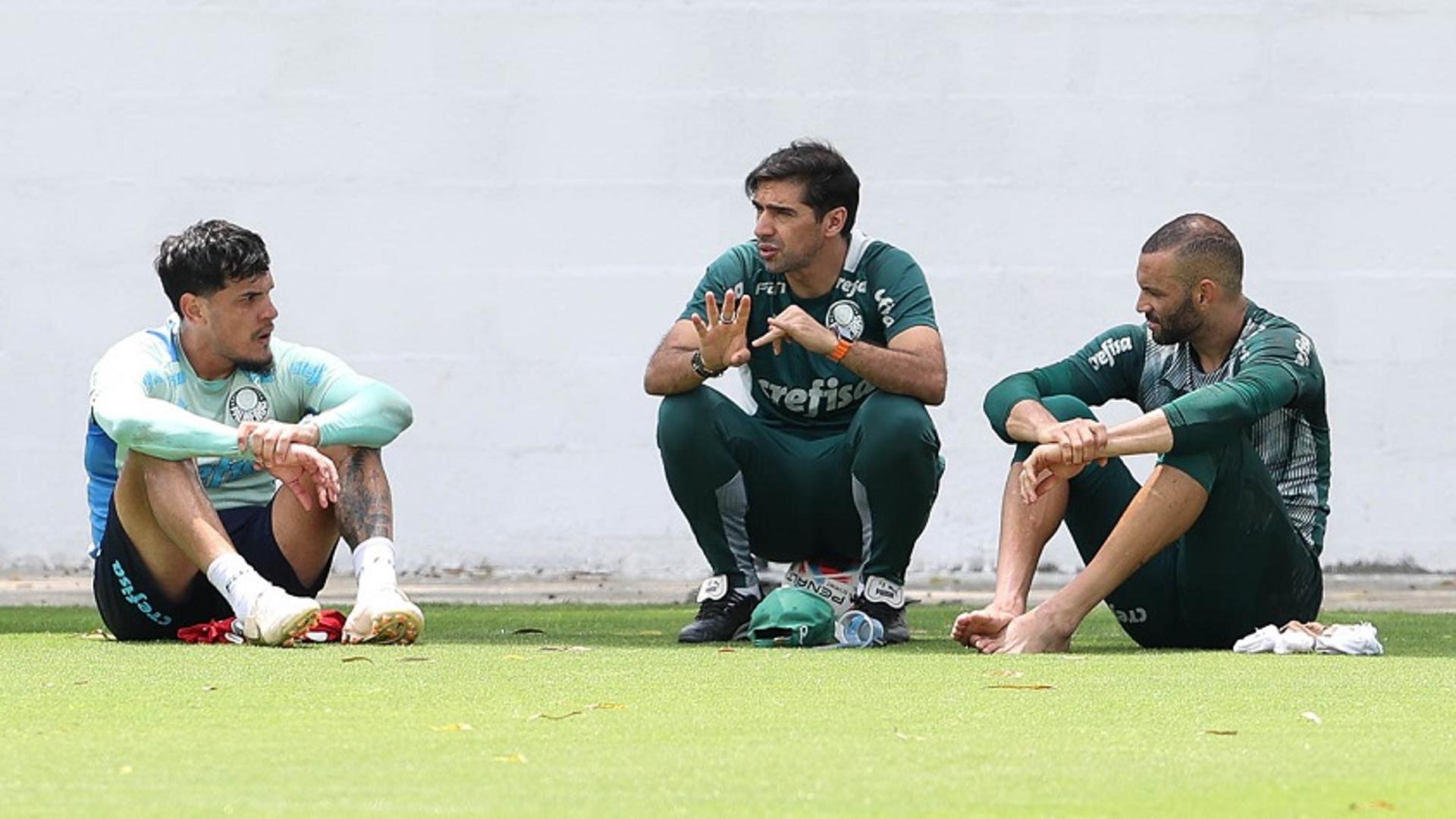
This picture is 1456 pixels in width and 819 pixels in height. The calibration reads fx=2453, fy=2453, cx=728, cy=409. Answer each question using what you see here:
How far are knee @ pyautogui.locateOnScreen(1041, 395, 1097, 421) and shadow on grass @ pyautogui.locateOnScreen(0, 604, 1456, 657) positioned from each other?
0.51m

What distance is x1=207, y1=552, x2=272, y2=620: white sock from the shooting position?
5.09 meters

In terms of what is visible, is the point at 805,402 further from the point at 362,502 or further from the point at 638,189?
the point at 638,189

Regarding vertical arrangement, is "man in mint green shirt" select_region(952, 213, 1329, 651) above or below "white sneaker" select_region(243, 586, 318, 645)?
above

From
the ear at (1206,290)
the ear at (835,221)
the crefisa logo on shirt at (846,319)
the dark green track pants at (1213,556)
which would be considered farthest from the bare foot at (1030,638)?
the ear at (835,221)

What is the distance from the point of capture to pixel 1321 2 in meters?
8.48

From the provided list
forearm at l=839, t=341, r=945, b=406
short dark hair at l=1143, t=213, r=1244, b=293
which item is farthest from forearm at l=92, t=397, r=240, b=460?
short dark hair at l=1143, t=213, r=1244, b=293

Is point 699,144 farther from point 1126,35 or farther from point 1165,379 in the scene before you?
point 1165,379

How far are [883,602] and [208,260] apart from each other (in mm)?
1679

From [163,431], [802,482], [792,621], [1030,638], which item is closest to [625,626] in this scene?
[802,482]

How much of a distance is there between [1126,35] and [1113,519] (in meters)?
3.62

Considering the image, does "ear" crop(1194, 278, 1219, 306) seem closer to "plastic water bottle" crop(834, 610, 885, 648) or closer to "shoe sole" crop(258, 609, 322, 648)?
"plastic water bottle" crop(834, 610, 885, 648)

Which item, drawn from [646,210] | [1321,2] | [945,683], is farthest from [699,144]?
[945,683]

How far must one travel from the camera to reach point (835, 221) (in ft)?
18.6

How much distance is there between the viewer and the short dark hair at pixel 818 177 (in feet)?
18.5
